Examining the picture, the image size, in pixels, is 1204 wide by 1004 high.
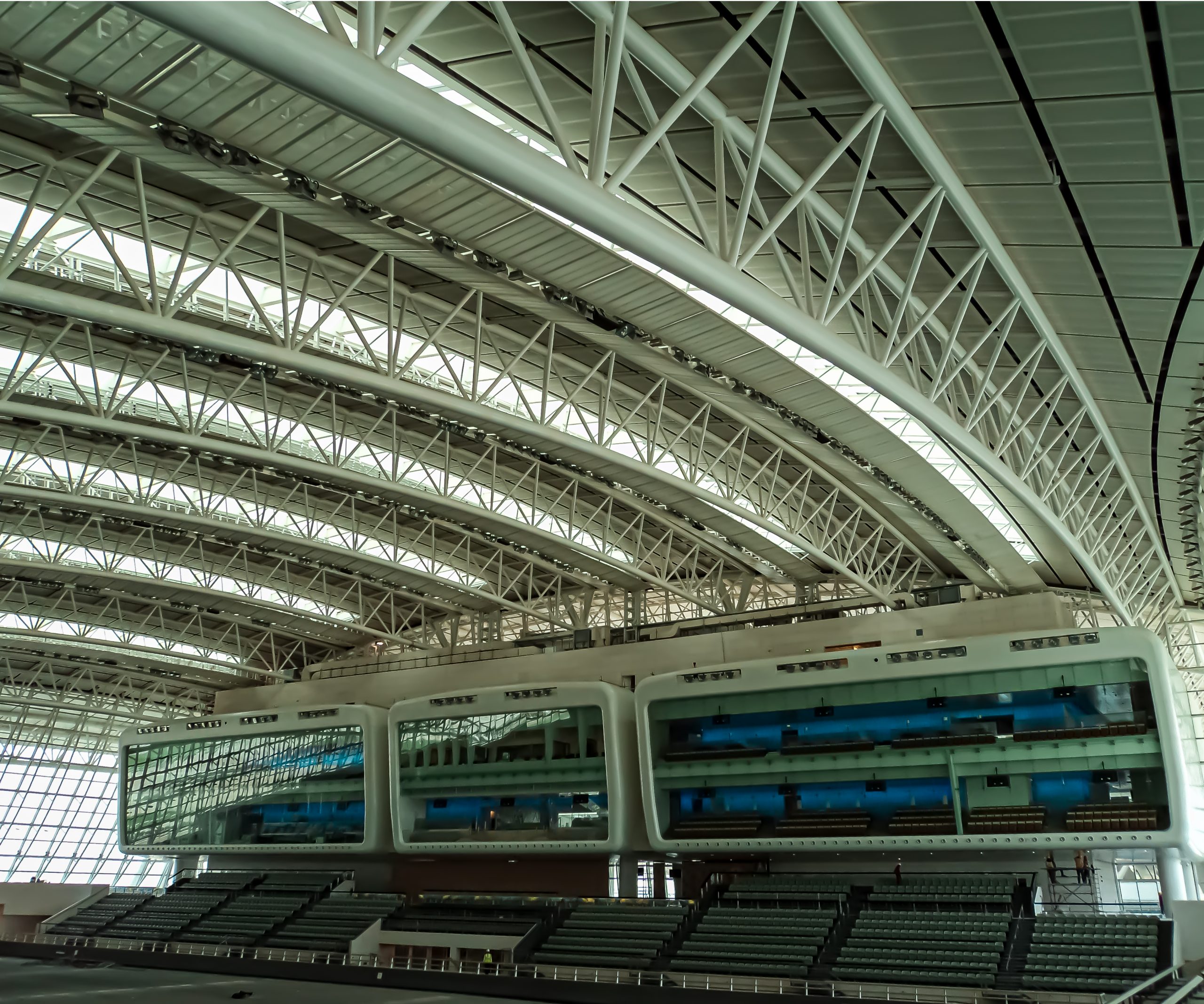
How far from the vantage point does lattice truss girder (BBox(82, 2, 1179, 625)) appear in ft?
37.1

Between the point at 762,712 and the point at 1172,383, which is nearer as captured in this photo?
the point at 1172,383

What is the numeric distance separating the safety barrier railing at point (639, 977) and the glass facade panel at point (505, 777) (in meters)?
5.33

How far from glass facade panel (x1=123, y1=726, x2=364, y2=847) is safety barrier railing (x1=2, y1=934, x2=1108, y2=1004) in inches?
255

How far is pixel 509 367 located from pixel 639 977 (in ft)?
58.6

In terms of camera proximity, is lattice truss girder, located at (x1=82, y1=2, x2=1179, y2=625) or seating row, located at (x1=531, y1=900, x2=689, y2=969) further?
seating row, located at (x1=531, y1=900, x2=689, y2=969)

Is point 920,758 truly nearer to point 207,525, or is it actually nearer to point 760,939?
point 760,939

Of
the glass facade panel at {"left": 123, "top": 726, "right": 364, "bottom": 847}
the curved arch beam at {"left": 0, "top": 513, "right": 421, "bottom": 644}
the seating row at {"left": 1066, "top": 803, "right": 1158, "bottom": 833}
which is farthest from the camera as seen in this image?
the glass facade panel at {"left": 123, "top": 726, "right": 364, "bottom": 847}

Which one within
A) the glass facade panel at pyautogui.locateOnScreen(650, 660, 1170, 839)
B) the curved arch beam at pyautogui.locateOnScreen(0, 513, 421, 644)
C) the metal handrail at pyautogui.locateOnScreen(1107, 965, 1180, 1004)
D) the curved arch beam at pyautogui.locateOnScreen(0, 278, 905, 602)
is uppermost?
the curved arch beam at pyautogui.locateOnScreen(0, 513, 421, 644)

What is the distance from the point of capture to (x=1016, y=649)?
3080 centimetres

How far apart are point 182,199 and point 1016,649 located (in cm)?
2656

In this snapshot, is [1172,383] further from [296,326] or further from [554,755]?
[554,755]

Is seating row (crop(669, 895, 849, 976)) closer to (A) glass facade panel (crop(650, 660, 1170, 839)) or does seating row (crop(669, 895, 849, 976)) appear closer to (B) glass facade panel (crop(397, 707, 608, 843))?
(A) glass facade panel (crop(650, 660, 1170, 839))

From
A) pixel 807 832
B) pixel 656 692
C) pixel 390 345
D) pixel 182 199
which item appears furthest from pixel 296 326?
pixel 807 832

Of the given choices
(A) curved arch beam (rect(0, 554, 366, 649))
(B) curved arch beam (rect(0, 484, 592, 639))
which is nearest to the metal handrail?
(B) curved arch beam (rect(0, 484, 592, 639))
